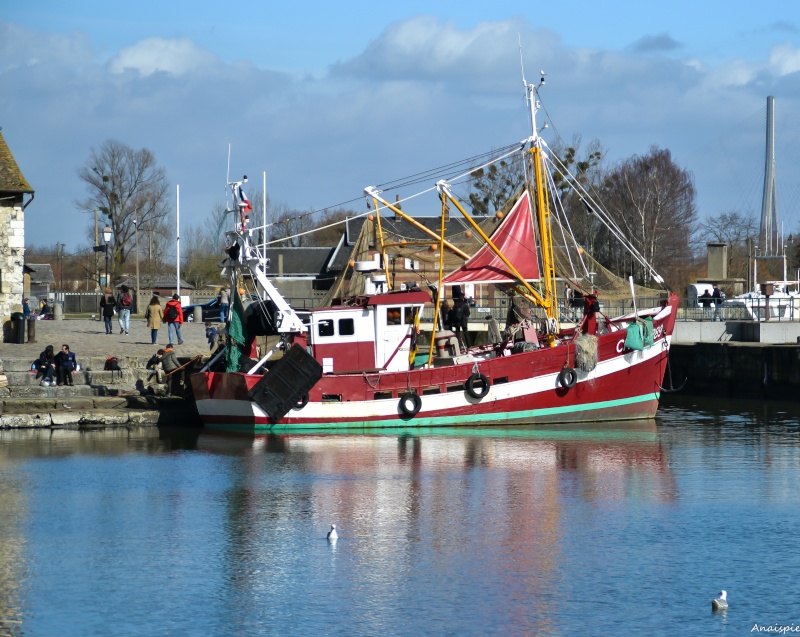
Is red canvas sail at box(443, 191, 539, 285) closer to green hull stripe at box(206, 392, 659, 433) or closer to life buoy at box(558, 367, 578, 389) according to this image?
life buoy at box(558, 367, 578, 389)

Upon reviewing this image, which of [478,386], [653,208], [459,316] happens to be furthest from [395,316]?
[653,208]

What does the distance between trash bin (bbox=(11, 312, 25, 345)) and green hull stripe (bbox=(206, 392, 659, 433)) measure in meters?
9.33

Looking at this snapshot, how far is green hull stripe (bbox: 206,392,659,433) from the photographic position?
30594mm

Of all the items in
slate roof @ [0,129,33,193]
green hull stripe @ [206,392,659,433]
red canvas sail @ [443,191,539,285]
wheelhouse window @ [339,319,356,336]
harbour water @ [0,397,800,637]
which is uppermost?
slate roof @ [0,129,33,193]

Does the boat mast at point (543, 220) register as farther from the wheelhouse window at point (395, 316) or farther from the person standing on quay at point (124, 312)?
the person standing on quay at point (124, 312)

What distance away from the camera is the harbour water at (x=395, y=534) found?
15.5 meters

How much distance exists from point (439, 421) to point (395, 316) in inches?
116

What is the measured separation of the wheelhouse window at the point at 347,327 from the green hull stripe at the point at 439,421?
2278 mm

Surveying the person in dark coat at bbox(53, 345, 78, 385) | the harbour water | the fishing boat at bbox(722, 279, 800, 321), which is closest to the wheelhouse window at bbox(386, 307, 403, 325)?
the harbour water

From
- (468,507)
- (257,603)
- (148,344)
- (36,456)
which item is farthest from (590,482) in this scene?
(148,344)

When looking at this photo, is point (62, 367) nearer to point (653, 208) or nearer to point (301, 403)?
point (301, 403)

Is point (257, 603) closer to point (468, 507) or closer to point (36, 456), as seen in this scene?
point (468, 507)

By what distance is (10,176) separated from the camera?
40.0 metres

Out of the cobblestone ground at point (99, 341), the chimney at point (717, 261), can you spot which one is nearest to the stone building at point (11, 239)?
the cobblestone ground at point (99, 341)
